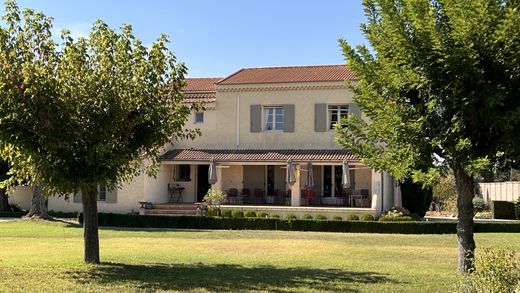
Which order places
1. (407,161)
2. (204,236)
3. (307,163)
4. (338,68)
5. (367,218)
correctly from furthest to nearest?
(338,68) < (307,163) < (367,218) < (204,236) < (407,161)

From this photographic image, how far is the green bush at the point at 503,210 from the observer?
3083 centimetres

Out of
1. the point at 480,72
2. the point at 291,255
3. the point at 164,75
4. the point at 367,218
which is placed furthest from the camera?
the point at 367,218

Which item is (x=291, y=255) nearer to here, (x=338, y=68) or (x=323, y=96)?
(x=323, y=96)

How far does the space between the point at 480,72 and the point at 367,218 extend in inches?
712

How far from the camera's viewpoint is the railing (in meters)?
35.0

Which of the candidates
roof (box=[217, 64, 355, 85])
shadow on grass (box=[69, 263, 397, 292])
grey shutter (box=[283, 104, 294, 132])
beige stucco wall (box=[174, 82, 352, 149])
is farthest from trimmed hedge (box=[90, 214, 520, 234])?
shadow on grass (box=[69, 263, 397, 292])

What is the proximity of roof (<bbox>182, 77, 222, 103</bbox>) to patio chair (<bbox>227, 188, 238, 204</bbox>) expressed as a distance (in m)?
5.21

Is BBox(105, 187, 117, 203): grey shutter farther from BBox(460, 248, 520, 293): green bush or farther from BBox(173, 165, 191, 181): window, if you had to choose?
BBox(460, 248, 520, 293): green bush

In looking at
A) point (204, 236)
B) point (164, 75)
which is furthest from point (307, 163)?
point (164, 75)

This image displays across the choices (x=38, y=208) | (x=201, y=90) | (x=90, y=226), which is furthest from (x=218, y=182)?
(x=90, y=226)

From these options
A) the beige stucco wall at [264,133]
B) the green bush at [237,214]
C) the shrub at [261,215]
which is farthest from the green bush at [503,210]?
the green bush at [237,214]

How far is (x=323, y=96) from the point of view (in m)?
30.1

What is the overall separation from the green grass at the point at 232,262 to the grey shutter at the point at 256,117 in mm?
10481

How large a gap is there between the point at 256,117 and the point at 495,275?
2459 centimetres
